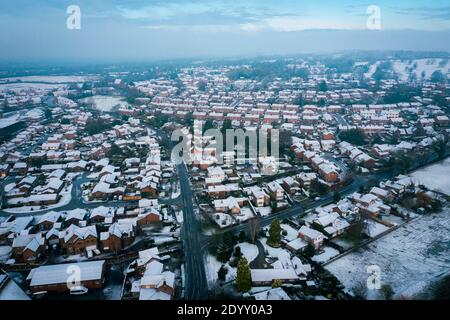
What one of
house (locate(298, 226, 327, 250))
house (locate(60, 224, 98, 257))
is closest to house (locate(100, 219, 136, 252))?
house (locate(60, 224, 98, 257))

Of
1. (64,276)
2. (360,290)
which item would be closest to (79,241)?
(64,276)

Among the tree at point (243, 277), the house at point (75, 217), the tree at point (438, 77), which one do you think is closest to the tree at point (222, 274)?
the tree at point (243, 277)

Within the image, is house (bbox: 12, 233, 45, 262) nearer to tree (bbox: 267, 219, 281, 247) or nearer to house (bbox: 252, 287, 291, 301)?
house (bbox: 252, 287, 291, 301)

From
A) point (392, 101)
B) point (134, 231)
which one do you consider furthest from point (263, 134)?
point (392, 101)

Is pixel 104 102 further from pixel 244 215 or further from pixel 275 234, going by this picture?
pixel 275 234

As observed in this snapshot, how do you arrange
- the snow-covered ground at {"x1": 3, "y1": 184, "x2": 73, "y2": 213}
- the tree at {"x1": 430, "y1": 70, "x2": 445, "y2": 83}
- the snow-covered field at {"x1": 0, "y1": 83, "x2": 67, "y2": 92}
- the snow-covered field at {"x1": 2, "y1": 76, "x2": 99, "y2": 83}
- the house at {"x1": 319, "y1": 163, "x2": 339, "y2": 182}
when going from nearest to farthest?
the snow-covered ground at {"x1": 3, "y1": 184, "x2": 73, "y2": 213}
the house at {"x1": 319, "y1": 163, "x2": 339, "y2": 182}
the snow-covered field at {"x1": 0, "y1": 83, "x2": 67, "y2": 92}
the tree at {"x1": 430, "y1": 70, "x2": 445, "y2": 83}
the snow-covered field at {"x1": 2, "y1": 76, "x2": 99, "y2": 83}
